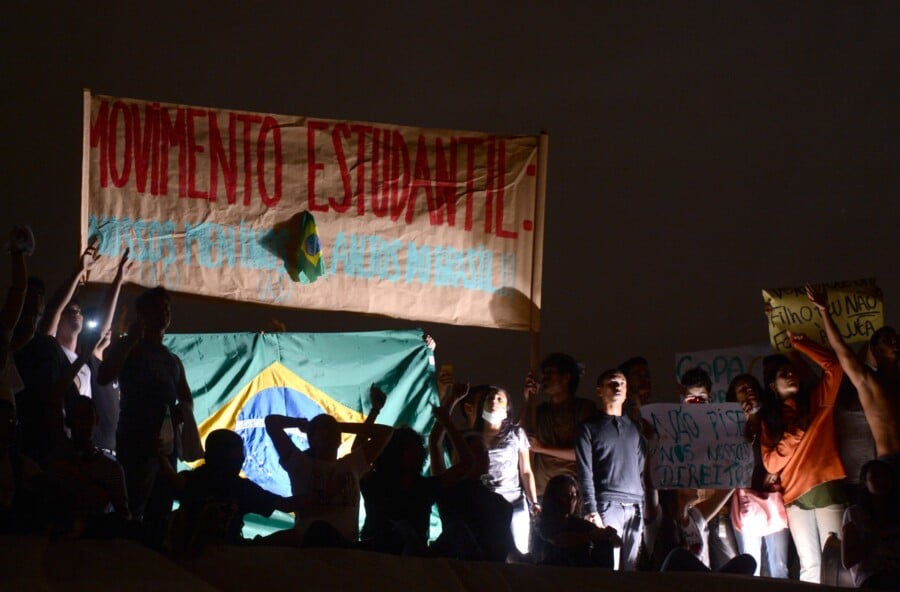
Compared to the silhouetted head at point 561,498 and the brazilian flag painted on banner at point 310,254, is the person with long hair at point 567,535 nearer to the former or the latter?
the silhouetted head at point 561,498

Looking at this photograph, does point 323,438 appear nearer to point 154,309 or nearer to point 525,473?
point 154,309

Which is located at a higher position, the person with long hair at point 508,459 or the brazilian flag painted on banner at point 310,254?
the brazilian flag painted on banner at point 310,254

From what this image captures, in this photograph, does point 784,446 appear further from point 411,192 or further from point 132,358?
point 132,358

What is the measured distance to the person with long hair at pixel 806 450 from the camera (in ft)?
19.8

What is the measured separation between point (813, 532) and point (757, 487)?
0.34 meters

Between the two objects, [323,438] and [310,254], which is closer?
[323,438]

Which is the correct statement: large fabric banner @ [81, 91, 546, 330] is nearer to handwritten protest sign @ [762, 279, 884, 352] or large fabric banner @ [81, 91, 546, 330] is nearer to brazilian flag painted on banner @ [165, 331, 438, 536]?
brazilian flag painted on banner @ [165, 331, 438, 536]

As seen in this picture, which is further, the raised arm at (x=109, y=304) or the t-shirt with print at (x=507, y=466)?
the t-shirt with print at (x=507, y=466)

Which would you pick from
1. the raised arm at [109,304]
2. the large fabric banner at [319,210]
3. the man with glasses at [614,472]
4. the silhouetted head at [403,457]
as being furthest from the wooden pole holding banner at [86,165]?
the man with glasses at [614,472]

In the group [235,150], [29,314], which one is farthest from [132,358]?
[235,150]

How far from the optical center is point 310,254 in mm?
6805

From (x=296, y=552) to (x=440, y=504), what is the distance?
3.15ft

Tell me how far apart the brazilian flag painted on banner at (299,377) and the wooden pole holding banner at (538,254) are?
28.0 inches

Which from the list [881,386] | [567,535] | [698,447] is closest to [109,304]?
[567,535]
